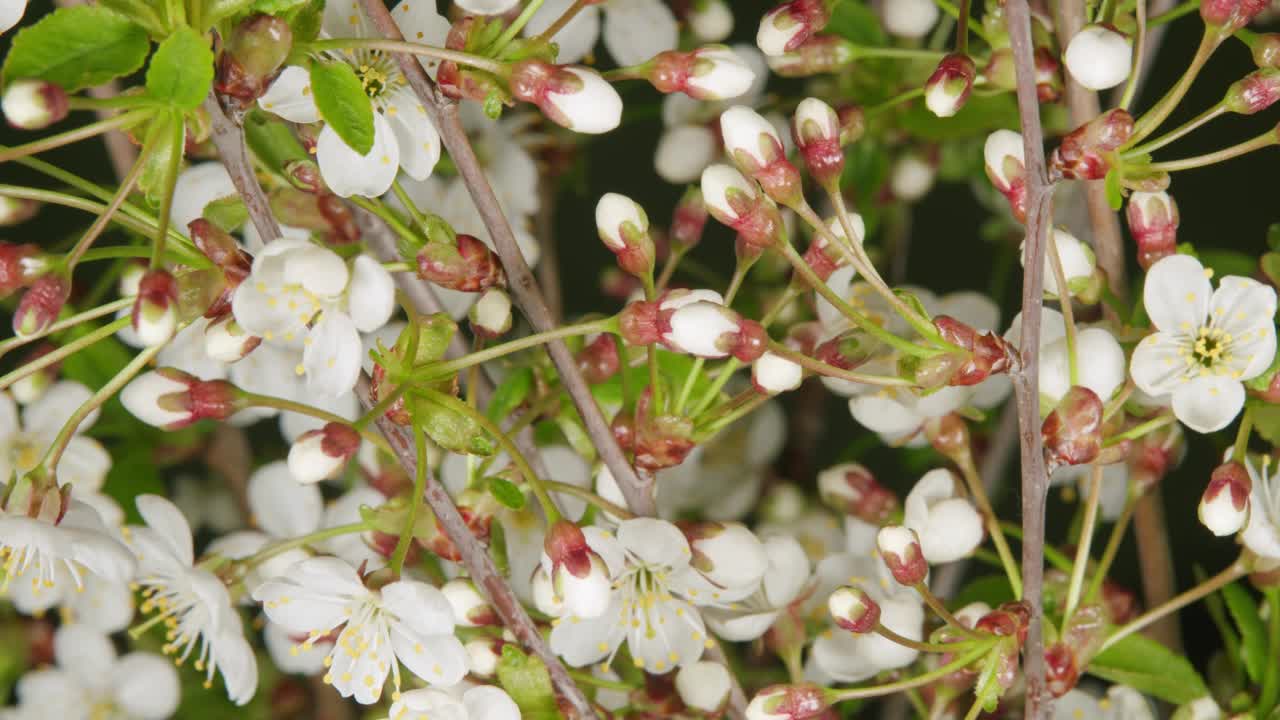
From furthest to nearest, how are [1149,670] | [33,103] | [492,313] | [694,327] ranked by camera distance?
[1149,670] < [492,313] < [694,327] < [33,103]

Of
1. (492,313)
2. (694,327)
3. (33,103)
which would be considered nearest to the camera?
(33,103)

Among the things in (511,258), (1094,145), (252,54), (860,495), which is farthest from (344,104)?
(860,495)

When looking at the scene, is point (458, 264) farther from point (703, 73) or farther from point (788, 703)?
point (788, 703)

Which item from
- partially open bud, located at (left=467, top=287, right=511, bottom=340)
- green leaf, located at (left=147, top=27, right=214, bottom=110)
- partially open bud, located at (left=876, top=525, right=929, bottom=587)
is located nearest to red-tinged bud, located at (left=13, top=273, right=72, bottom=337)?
green leaf, located at (left=147, top=27, right=214, bottom=110)

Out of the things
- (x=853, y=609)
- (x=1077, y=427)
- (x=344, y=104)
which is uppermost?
(x=344, y=104)

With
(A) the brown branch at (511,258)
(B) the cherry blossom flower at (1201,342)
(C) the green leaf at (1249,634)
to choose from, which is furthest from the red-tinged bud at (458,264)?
(C) the green leaf at (1249,634)

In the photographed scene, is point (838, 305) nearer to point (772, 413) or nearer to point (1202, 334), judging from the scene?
point (1202, 334)

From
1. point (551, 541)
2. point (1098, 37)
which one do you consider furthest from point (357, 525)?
point (1098, 37)
